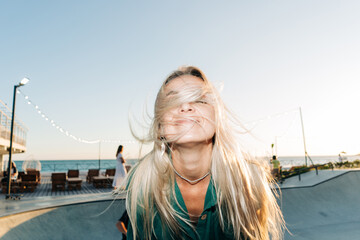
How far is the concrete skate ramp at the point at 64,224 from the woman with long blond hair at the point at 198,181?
4.91 meters

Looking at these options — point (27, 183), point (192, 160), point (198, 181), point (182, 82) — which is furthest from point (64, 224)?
point (27, 183)

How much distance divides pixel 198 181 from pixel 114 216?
237 inches

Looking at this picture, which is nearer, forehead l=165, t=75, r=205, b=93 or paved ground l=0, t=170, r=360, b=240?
forehead l=165, t=75, r=205, b=93

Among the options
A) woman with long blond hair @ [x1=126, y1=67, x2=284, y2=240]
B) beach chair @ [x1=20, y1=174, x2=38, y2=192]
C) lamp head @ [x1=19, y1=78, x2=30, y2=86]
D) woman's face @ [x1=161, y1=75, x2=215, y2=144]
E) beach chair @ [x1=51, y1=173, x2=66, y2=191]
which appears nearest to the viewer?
woman's face @ [x1=161, y1=75, x2=215, y2=144]

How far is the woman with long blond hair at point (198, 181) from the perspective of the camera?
154cm

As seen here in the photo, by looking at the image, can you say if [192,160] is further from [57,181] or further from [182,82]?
[57,181]

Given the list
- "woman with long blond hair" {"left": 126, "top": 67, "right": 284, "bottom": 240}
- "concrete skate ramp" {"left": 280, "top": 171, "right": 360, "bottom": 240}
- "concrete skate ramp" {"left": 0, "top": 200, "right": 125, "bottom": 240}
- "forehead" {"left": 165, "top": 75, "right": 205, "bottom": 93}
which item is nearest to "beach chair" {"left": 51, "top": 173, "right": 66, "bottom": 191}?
"concrete skate ramp" {"left": 0, "top": 200, "right": 125, "bottom": 240}

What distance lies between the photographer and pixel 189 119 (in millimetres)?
1396

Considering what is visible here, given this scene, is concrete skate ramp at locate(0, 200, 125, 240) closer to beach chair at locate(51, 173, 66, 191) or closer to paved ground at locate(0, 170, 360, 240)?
paved ground at locate(0, 170, 360, 240)

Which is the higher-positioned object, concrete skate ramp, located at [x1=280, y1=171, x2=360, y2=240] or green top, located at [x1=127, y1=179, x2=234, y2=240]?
green top, located at [x1=127, y1=179, x2=234, y2=240]

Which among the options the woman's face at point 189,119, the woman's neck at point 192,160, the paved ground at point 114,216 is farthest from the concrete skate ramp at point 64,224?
the woman's face at point 189,119

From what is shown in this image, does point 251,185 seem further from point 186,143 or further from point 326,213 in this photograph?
point 326,213

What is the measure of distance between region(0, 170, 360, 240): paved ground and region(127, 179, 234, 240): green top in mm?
2436

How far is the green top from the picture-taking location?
1617 millimetres
